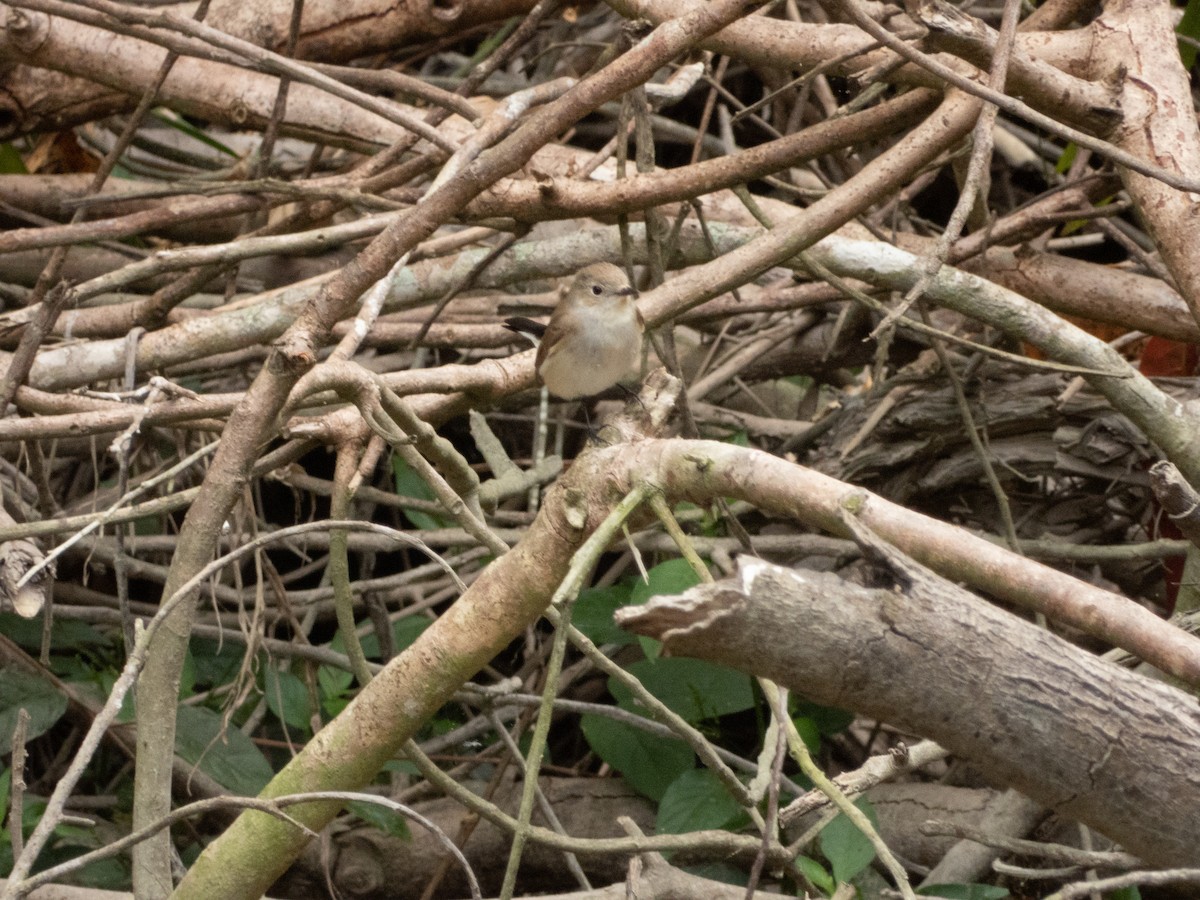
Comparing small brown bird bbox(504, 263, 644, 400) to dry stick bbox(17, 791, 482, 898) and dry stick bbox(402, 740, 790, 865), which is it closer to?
dry stick bbox(402, 740, 790, 865)

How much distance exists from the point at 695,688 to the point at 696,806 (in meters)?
0.40

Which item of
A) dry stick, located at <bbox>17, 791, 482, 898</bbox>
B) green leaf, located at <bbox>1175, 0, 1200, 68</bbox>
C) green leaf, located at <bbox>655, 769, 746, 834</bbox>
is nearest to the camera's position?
dry stick, located at <bbox>17, 791, 482, 898</bbox>

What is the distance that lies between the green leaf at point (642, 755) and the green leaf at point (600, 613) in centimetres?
24

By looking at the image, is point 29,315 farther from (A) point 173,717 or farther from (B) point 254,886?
(B) point 254,886

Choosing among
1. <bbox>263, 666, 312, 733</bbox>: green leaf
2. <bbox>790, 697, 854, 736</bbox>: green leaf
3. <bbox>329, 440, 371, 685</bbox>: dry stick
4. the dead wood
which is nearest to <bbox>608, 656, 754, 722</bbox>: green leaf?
<bbox>790, 697, 854, 736</bbox>: green leaf

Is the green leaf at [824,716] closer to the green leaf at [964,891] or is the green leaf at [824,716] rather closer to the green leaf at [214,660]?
the green leaf at [964,891]

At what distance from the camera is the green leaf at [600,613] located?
12.0 feet

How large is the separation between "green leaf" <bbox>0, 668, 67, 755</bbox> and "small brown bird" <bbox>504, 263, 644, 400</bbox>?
165cm

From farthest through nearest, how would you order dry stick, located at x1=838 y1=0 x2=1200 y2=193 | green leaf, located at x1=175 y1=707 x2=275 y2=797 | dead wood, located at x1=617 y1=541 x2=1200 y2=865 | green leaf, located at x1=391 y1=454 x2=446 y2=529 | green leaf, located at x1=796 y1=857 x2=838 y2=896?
green leaf, located at x1=391 y1=454 x2=446 y2=529 < green leaf, located at x1=175 y1=707 x2=275 y2=797 < green leaf, located at x1=796 y1=857 x2=838 y2=896 < dry stick, located at x1=838 y1=0 x2=1200 y2=193 < dead wood, located at x1=617 y1=541 x2=1200 y2=865

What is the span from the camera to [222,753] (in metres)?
3.68

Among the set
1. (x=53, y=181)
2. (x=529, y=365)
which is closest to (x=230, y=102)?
(x=53, y=181)

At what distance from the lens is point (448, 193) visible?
232 centimetres

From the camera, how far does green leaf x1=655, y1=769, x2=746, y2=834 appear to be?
131 inches

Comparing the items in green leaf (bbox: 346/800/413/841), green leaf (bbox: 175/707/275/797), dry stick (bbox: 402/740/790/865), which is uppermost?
dry stick (bbox: 402/740/790/865)
